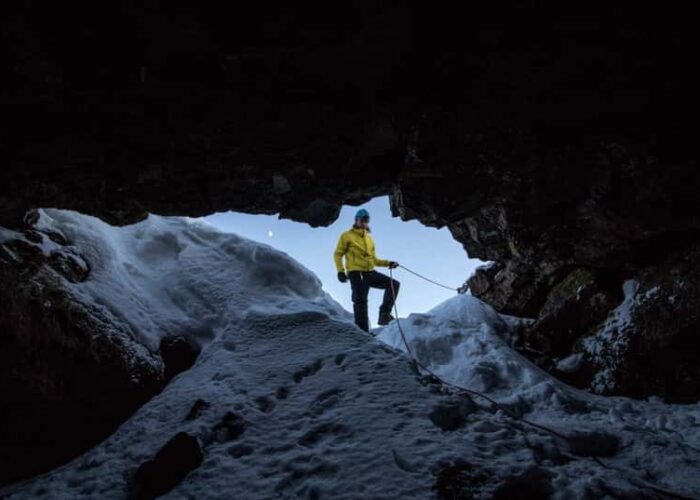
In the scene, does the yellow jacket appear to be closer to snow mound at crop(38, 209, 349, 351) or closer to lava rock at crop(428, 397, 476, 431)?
snow mound at crop(38, 209, 349, 351)

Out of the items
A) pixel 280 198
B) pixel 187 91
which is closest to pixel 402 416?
pixel 280 198

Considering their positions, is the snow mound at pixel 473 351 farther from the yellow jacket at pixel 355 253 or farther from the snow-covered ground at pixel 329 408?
the yellow jacket at pixel 355 253

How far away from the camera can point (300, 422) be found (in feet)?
19.4

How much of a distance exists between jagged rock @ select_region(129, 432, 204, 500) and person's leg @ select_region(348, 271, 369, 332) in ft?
18.9

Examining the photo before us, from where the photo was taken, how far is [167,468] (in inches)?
199

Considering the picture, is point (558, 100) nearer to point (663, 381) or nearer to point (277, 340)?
point (663, 381)

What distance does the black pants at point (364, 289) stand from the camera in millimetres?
10741

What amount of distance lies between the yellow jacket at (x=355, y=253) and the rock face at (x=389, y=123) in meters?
Answer: 2.87

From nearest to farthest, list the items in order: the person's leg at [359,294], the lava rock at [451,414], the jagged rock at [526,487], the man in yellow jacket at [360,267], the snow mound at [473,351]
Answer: the jagged rock at [526,487]
the lava rock at [451,414]
the snow mound at [473,351]
the person's leg at [359,294]
the man in yellow jacket at [360,267]

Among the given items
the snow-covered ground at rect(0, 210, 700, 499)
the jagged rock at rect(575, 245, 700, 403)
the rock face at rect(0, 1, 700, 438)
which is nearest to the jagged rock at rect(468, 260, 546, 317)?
the snow-covered ground at rect(0, 210, 700, 499)

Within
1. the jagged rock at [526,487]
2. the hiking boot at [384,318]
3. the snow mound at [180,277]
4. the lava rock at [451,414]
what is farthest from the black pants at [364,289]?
the jagged rock at [526,487]

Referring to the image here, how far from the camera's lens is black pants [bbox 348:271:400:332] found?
1074cm

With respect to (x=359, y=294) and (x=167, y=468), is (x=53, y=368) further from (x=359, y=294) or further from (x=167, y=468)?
(x=359, y=294)

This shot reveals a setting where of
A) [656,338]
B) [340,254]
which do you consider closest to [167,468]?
[340,254]
